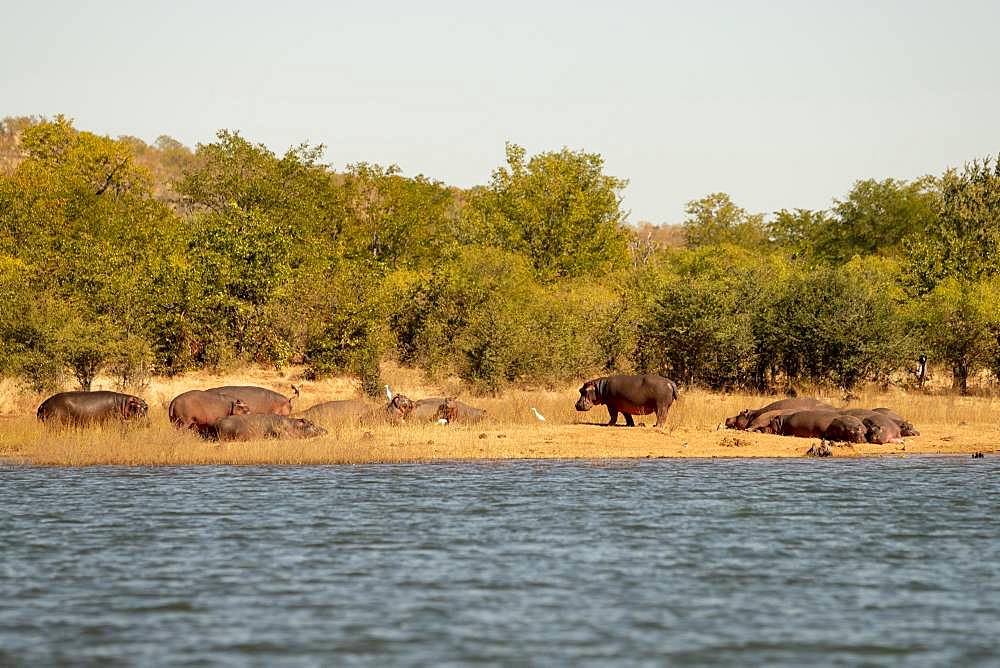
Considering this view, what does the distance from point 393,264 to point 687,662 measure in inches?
2261

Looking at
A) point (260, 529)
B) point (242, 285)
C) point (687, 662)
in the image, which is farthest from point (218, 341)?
point (687, 662)

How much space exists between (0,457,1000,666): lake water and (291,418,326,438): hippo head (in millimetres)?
4116

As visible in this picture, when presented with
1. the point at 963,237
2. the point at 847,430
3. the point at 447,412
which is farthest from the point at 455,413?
the point at 963,237

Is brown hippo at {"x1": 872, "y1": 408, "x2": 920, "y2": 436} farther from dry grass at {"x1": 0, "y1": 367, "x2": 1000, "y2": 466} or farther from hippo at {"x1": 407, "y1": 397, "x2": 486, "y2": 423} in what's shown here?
hippo at {"x1": 407, "y1": 397, "x2": 486, "y2": 423}

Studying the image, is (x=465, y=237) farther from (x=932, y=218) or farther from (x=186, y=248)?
(x=932, y=218)

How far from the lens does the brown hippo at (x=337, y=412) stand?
101 ft

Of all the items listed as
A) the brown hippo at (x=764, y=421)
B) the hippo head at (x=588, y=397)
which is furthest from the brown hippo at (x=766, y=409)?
the hippo head at (x=588, y=397)

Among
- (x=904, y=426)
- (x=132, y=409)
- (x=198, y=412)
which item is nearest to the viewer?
(x=198, y=412)

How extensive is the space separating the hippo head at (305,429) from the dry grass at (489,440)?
483 millimetres

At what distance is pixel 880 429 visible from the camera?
2956cm

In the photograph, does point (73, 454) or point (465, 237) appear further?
point (465, 237)

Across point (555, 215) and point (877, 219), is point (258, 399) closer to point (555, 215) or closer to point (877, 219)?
point (555, 215)

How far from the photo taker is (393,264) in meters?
Result: 67.7

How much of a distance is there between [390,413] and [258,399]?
3357mm
